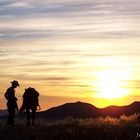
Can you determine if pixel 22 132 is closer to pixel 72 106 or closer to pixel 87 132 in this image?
pixel 87 132

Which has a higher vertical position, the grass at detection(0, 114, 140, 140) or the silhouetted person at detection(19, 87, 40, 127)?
the silhouetted person at detection(19, 87, 40, 127)

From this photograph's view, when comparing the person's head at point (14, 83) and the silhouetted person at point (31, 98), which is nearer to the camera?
the person's head at point (14, 83)

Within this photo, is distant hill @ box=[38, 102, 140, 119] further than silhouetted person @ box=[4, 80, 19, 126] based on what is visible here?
Yes

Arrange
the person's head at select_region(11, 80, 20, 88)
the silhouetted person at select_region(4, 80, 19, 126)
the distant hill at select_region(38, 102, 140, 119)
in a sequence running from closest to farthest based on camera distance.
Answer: the person's head at select_region(11, 80, 20, 88), the silhouetted person at select_region(4, 80, 19, 126), the distant hill at select_region(38, 102, 140, 119)

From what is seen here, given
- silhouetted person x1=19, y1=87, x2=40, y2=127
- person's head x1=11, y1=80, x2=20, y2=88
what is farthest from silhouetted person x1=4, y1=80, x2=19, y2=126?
silhouetted person x1=19, y1=87, x2=40, y2=127

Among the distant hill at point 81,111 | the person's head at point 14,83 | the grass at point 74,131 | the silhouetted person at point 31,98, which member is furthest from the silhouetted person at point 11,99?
the distant hill at point 81,111

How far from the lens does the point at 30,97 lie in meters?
37.8

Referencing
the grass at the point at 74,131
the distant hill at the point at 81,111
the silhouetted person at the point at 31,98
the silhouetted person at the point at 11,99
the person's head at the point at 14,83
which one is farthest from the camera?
the distant hill at the point at 81,111

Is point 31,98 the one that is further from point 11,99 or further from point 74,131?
point 74,131

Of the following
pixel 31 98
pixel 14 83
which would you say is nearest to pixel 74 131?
pixel 14 83

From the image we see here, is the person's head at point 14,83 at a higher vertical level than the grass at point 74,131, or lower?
higher

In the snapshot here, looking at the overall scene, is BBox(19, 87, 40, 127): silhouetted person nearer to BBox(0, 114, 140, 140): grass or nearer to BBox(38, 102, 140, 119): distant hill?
BBox(0, 114, 140, 140): grass

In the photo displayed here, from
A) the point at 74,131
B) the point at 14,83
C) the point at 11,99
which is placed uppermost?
the point at 14,83

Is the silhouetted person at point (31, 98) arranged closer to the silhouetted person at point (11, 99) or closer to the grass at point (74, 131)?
the silhouetted person at point (11, 99)
